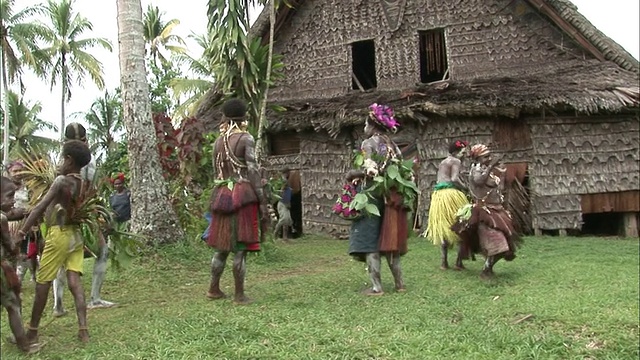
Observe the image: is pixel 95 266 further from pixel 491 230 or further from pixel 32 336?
pixel 491 230

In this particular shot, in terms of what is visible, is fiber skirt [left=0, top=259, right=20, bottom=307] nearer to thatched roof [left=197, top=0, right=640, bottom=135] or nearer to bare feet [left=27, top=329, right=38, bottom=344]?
bare feet [left=27, top=329, right=38, bottom=344]

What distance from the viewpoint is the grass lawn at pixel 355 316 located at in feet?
13.3

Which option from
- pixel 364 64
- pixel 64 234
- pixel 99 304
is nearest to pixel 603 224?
pixel 364 64

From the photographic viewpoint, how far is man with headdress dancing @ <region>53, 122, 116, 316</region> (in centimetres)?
490

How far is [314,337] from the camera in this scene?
4.23m

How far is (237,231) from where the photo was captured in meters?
5.19

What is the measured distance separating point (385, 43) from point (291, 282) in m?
8.15

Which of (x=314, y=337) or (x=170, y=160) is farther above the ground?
(x=170, y=160)

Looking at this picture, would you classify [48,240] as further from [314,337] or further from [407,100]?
[407,100]

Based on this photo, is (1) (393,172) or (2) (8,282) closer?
(2) (8,282)

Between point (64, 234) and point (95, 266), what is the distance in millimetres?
1218

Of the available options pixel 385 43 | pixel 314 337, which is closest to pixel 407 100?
pixel 385 43

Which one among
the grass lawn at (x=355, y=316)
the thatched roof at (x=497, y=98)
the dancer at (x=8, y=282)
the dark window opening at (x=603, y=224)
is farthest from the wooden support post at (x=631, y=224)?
the dancer at (x=8, y=282)

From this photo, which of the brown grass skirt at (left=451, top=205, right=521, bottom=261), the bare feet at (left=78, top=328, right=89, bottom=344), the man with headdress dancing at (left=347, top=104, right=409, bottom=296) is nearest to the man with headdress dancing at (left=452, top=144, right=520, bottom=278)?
the brown grass skirt at (left=451, top=205, right=521, bottom=261)
